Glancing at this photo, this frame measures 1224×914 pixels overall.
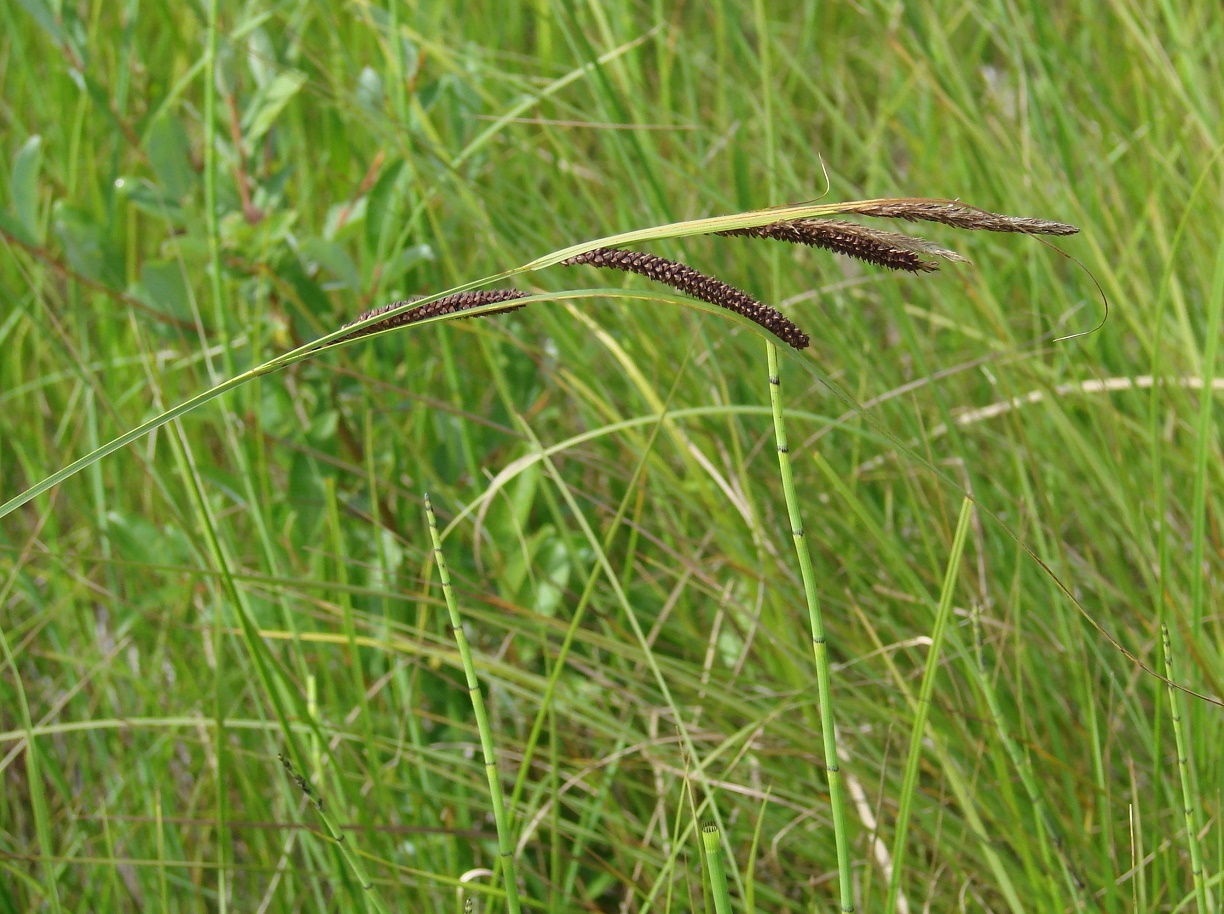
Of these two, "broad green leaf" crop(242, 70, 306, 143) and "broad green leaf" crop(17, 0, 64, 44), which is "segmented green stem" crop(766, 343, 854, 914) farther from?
"broad green leaf" crop(17, 0, 64, 44)

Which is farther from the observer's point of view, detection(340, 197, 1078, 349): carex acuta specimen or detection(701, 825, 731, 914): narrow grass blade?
detection(701, 825, 731, 914): narrow grass blade

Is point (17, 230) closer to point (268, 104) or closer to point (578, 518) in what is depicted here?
point (268, 104)

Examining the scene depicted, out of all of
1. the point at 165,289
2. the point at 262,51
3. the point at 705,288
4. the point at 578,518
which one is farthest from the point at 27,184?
the point at 705,288

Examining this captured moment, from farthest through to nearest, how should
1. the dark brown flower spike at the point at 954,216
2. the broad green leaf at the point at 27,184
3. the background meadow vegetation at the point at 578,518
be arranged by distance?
1. the broad green leaf at the point at 27,184
2. the background meadow vegetation at the point at 578,518
3. the dark brown flower spike at the point at 954,216

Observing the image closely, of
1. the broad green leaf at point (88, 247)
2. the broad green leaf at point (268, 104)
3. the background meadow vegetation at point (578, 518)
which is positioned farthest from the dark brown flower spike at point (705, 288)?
the broad green leaf at point (88, 247)

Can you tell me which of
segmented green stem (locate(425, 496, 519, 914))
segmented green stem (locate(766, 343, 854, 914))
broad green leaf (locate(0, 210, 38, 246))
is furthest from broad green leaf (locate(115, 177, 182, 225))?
segmented green stem (locate(766, 343, 854, 914))

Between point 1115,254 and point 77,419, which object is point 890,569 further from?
point 77,419

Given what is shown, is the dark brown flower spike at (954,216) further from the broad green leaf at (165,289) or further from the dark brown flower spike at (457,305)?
the broad green leaf at (165,289)
